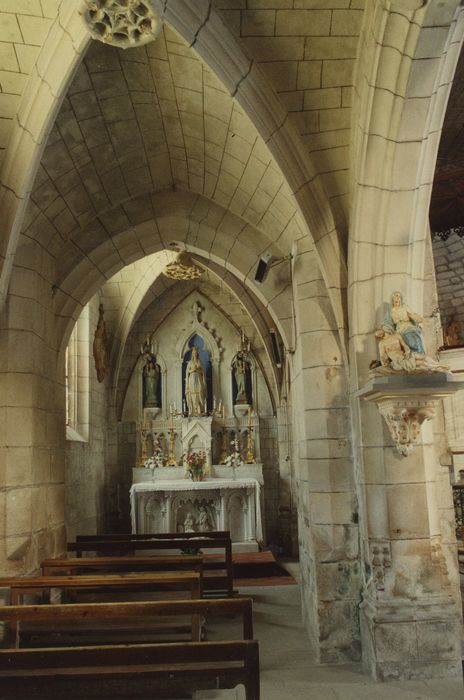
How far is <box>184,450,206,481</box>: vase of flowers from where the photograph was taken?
37.0 feet

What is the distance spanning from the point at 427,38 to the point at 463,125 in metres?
5.25

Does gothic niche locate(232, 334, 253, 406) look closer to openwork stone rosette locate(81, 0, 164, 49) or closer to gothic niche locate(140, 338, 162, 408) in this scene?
gothic niche locate(140, 338, 162, 408)

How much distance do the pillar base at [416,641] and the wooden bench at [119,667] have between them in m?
1.54

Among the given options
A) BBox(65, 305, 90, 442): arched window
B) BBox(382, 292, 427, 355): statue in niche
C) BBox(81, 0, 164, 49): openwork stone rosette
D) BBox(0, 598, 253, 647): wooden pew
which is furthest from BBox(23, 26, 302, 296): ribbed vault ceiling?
BBox(0, 598, 253, 647): wooden pew

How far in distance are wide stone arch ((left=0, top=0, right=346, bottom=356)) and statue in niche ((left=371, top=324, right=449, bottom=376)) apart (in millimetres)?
900

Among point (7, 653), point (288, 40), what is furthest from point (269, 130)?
point (7, 653)

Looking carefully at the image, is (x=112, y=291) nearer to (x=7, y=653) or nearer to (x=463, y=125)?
(x=463, y=125)

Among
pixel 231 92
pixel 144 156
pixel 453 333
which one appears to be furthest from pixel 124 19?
pixel 453 333

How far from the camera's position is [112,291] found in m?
11.8

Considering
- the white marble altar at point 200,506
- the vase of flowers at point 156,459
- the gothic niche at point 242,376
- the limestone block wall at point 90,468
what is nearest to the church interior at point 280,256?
the limestone block wall at point 90,468

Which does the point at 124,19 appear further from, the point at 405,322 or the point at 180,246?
the point at 180,246

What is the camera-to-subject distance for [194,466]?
37.1 feet

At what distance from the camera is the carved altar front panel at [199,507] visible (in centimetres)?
1099

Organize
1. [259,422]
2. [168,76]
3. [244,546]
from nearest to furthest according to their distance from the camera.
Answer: [168,76]
[244,546]
[259,422]
